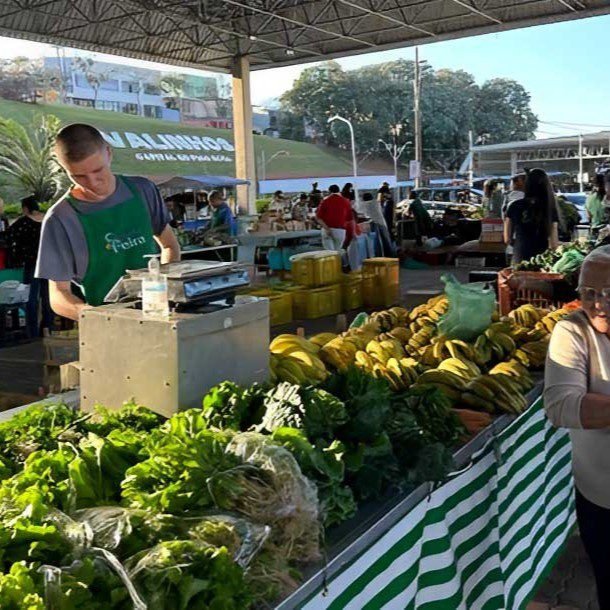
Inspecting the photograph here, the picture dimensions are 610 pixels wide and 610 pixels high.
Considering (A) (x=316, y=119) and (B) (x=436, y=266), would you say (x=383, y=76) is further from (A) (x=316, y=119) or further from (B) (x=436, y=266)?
(B) (x=436, y=266)

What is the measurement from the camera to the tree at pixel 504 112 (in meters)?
70.6

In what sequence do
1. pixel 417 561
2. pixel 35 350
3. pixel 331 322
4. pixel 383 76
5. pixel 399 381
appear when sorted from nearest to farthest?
1. pixel 417 561
2. pixel 399 381
3. pixel 35 350
4. pixel 331 322
5. pixel 383 76

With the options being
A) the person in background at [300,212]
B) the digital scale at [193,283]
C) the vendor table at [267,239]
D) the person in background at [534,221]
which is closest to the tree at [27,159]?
the person in background at [300,212]

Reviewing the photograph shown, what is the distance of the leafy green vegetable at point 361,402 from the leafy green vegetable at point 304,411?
0.12ft

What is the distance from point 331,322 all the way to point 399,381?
6.06m

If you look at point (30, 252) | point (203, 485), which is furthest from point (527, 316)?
point (30, 252)

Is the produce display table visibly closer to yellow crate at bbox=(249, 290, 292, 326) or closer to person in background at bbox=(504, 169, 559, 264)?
person in background at bbox=(504, 169, 559, 264)

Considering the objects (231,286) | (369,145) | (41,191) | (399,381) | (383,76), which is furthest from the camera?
(383,76)

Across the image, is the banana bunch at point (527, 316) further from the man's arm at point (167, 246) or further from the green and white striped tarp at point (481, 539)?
the man's arm at point (167, 246)

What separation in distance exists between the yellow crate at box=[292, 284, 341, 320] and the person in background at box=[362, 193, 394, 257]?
427 centimetres

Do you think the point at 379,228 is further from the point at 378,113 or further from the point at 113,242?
the point at 378,113

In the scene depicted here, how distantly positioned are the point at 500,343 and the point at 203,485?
2.33 m

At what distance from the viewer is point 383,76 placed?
7794 cm

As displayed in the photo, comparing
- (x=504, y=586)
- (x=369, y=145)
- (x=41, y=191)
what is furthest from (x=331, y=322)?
(x=369, y=145)
